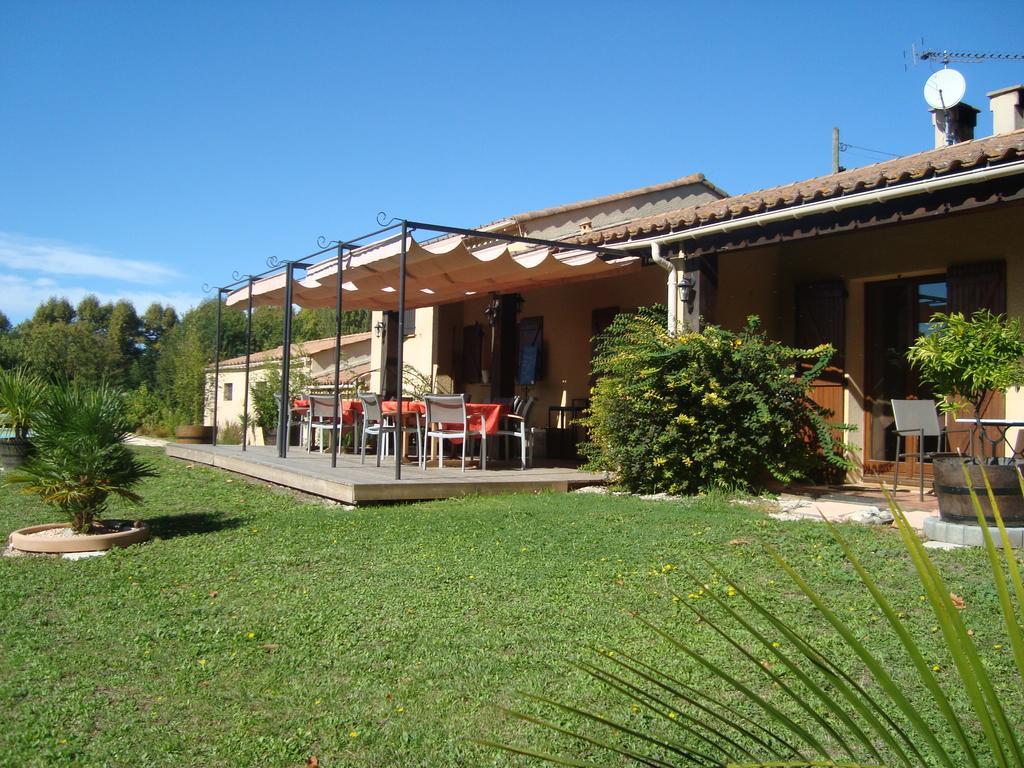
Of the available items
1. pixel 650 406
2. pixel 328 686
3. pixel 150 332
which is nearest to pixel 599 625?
pixel 328 686

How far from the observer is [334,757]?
8.68 ft

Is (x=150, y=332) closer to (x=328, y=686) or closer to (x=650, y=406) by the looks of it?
(x=650, y=406)

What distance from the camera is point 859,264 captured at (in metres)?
8.86

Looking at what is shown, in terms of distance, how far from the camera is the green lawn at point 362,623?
2.84 metres

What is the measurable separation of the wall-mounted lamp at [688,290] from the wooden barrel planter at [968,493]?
146 inches

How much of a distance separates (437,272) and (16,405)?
4.76m

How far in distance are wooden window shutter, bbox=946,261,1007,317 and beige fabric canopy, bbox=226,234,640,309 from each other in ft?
10.6

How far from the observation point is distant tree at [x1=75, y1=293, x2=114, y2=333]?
49.9m

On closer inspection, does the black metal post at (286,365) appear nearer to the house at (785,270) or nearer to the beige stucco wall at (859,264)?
the house at (785,270)

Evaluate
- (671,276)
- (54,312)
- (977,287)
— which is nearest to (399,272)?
(671,276)

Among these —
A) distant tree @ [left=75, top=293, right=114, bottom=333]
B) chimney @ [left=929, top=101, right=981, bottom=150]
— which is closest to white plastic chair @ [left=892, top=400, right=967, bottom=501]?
chimney @ [left=929, top=101, right=981, bottom=150]

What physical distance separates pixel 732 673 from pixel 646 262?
6.76m

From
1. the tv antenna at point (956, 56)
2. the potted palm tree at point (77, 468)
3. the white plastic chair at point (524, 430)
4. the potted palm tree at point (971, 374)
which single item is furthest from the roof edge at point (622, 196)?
the potted palm tree at point (77, 468)

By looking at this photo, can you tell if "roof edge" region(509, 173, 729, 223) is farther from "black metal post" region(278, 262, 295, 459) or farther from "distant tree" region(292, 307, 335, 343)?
"distant tree" region(292, 307, 335, 343)
